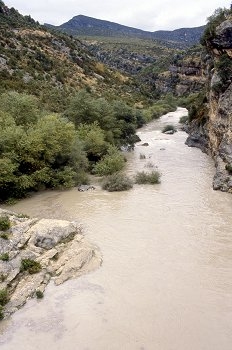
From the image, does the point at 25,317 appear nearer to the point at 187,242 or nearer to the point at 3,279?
the point at 3,279

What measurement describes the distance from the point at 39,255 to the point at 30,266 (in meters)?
1.05

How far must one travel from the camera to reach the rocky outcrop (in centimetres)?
1609

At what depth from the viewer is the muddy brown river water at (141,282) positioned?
44.4 ft

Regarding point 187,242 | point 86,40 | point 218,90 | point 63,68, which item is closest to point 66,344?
point 187,242

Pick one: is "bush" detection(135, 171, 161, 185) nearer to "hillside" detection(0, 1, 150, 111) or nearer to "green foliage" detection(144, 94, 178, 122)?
"hillside" detection(0, 1, 150, 111)

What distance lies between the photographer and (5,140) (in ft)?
85.0

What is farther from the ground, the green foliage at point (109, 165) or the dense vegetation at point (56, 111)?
the dense vegetation at point (56, 111)

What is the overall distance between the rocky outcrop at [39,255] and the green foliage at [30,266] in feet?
0.14

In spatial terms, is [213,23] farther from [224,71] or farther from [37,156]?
[37,156]

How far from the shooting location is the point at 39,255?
18016 millimetres

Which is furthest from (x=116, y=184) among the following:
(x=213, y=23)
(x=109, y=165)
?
(x=213, y=23)

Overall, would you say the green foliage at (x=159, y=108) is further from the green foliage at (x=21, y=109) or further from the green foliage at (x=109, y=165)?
the green foliage at (x=21, y=109)

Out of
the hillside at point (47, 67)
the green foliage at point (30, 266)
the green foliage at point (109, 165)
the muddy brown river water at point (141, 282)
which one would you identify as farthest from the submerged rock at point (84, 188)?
the hillside at point (47, 67)

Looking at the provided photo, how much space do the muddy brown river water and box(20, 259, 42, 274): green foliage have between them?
109 cm
